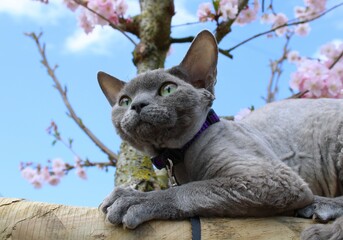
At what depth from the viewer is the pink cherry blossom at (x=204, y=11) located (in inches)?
117

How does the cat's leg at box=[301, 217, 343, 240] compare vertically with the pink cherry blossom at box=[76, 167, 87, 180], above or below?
above

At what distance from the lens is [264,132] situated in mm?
1703

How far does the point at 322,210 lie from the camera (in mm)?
1369

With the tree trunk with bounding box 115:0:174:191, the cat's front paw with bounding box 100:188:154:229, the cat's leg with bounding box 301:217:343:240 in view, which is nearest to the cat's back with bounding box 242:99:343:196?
the cat's leg with bounding box 301:217:343:240

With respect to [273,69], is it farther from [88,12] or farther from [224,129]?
[224,129]

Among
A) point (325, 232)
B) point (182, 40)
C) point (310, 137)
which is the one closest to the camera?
point (325, 232)

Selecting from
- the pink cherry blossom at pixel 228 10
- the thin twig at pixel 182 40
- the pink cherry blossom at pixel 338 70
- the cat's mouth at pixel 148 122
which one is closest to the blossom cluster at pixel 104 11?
the thin twig at pixel 182 40

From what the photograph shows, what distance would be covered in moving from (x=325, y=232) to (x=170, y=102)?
553 millimetres

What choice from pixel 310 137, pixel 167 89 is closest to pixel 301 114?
pixel 310 137

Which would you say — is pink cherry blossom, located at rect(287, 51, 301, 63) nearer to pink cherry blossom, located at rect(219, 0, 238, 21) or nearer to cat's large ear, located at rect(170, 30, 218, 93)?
pink cherry blossom, located at rect(219, 0, 238, 21)

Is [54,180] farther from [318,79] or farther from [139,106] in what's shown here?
[139,106]

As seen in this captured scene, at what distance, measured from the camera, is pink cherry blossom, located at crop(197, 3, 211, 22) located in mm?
2966

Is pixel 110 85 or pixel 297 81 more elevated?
pixel 110 85

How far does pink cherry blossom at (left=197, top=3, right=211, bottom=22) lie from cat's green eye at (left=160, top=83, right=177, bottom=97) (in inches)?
61.7
